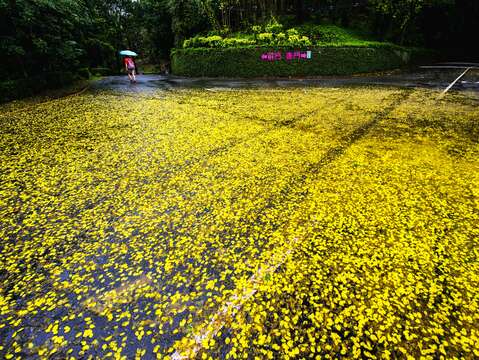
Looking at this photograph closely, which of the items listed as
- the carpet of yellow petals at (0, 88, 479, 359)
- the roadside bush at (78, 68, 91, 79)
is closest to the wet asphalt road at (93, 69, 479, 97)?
the roadside bush at (78, 68, 91, 79)

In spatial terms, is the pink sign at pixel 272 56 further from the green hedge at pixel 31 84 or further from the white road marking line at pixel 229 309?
the white road marking line at pixel 229 309

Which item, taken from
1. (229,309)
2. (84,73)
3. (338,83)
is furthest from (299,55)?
(229,309)

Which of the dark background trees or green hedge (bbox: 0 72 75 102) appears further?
the dark background trees

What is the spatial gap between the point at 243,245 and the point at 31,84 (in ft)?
59.6

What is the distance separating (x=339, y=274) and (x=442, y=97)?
1419 centimetres

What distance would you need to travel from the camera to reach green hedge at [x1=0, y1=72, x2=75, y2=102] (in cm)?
1424

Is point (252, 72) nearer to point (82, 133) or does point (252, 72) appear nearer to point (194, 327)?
point (82, 133)

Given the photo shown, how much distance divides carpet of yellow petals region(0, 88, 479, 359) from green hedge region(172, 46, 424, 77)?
13599mm

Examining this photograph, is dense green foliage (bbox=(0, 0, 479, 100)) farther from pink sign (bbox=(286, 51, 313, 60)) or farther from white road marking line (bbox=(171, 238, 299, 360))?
white road marking line (bbox=(171, 238, 299, 360))

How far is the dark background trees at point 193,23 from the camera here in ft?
47.3

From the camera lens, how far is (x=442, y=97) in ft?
43.6

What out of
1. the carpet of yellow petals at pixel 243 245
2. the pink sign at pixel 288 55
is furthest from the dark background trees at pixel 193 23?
the carpet of yellow petals at pixel 243 245

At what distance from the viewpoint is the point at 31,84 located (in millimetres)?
15641

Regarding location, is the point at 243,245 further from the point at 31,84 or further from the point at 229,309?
the point at 31,84
